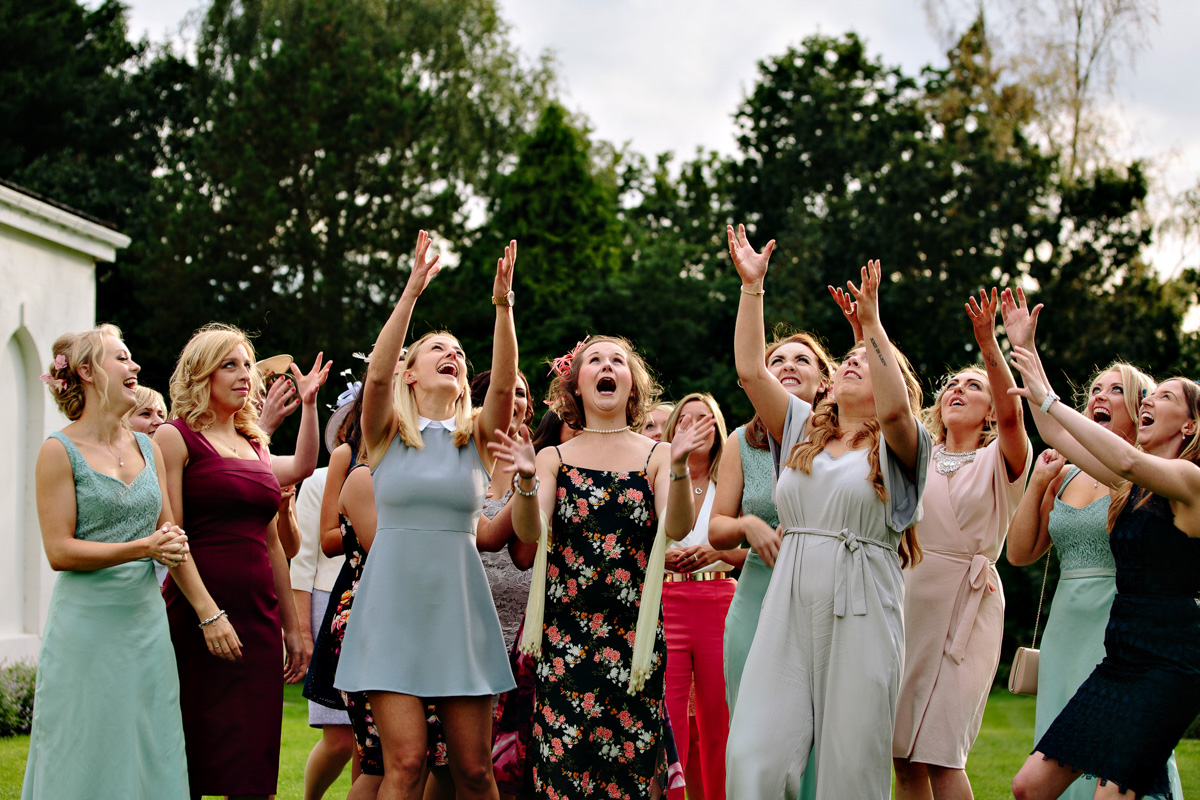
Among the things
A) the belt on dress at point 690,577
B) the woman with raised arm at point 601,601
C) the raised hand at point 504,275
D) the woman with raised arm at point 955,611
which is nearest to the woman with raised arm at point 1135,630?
the woman with raised arm at point 955,611

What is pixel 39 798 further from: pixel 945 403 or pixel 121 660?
pixel 945 403

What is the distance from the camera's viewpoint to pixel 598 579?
466cm

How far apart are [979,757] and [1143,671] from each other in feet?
21.5

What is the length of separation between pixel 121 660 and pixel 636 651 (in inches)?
81.1

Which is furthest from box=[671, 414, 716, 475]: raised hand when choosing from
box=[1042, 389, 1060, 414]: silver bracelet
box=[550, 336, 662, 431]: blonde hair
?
box=[1042, 389, 1060, 414]: silver bracelet

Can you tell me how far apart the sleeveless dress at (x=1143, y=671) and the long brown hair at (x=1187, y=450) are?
9 centimetres

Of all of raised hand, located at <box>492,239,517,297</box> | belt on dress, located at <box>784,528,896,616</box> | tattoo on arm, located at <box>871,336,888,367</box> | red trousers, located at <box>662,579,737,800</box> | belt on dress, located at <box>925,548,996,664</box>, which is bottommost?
red trousers, located at <box>662,579,737,800</box>

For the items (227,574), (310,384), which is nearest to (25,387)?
(310,384)

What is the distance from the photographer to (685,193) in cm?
2856

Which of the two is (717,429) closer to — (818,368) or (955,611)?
(818,368)

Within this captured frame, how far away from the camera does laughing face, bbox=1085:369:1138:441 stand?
5367mm

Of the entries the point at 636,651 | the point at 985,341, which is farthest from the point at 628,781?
the point at 985,341

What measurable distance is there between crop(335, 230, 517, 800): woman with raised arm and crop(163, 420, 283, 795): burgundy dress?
500 millimetres

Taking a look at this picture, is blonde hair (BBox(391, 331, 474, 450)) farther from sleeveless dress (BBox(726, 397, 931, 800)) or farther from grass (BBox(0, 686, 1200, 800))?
grass (BBox(0, 686, 1200, 800))
